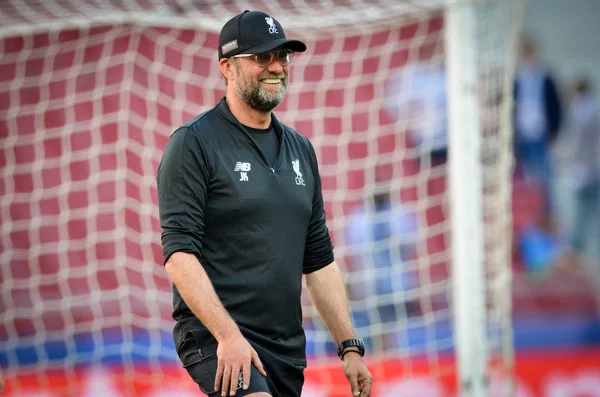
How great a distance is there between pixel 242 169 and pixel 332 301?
702 mm

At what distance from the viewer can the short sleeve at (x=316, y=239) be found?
12.1 ft

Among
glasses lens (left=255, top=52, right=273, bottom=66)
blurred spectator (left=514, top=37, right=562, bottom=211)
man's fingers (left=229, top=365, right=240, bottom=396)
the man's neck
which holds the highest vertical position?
blurred spectator (left=514, top=37, right=562, bottom=211)

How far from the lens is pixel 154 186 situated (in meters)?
9.01

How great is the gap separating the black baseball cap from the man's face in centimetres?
5

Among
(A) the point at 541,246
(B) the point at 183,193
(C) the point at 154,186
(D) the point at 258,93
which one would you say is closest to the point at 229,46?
(D) the point at 258,93

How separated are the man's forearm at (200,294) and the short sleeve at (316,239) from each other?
0.66 meters

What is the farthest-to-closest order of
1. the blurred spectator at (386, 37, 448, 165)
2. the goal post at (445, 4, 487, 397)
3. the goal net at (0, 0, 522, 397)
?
1. the blurred spectator at (386, 37, 448, 165)
2. the goal net at (0, 0, 522, 397)
3. the goal post at (445, 4, 487, 397)

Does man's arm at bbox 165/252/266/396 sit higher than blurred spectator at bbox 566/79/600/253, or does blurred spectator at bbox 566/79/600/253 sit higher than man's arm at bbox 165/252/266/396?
blurred spectator at bbox 566/79/600/253

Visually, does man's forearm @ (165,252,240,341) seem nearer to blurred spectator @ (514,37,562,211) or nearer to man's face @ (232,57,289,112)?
man's face @ (232,57,289,112)

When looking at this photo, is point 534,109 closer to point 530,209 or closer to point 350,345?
point 530,209

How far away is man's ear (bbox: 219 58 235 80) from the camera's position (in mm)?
3434

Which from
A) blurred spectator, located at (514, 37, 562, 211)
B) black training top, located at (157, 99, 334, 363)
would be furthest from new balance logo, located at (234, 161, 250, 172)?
blurred spectator, located at (514, 37, 562, 211)

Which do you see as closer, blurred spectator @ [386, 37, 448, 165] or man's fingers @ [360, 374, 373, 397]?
man's fingers @ [360, 374, 373, 397]

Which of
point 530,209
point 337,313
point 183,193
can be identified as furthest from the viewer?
point 530,209
